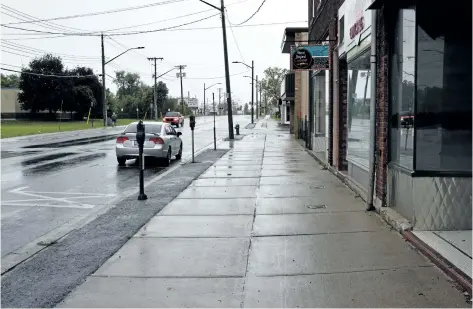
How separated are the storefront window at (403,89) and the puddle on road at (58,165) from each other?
34.3 ft

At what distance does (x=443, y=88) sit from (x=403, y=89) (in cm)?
66

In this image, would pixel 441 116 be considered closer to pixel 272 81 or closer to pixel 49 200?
pixel 49 200

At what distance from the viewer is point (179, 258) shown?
226 inches

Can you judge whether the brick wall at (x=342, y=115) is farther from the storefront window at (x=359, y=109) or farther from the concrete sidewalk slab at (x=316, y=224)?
the concrete sidewalk slab at (x=316, y=224)

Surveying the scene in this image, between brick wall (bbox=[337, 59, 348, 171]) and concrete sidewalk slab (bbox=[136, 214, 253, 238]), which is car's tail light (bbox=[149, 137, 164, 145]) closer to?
brick wall (bbox=[337, 59, 348, 171])

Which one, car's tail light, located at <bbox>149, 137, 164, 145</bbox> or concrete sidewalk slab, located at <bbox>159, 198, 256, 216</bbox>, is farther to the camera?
car's tail light, located at <bbox>149, 137, 164, 145</bbox>

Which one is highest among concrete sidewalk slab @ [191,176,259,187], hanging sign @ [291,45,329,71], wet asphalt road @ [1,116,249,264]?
hanging sign @ [291,45,329,71]

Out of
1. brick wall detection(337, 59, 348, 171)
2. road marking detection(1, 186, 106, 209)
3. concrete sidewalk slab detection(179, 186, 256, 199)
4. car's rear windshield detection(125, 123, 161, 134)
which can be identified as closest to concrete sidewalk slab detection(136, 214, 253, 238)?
concrete sidewalk slab detection(179, 186, 256, 199)

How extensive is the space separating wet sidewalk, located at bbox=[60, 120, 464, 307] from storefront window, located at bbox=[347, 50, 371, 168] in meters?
1.18

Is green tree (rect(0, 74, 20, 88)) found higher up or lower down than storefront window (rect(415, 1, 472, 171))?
higher up

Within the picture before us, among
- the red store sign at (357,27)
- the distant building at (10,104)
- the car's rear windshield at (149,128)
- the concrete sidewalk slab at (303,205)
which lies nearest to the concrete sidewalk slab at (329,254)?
the concrete sidewalk slab at (303,205)

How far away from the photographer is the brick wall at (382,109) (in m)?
7.57

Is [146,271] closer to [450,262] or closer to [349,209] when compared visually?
[450,262]

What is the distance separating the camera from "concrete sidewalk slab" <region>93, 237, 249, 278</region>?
5234 millimetres
